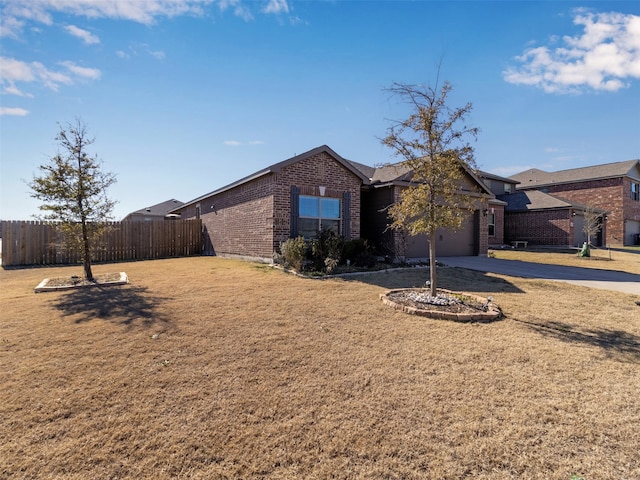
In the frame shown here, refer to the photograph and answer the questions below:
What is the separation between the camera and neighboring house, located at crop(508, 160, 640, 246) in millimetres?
26781

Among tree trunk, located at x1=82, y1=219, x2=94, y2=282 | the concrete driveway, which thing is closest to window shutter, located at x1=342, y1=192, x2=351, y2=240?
the concrete driveway

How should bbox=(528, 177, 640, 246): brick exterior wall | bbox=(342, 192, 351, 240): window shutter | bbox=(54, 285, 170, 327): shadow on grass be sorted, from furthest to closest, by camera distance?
bbox=(528, 177, 640, 246): brick exterior wall
bbox=(342, 192, 351, 240): window shutter
bbox=(54, 285, 170, 327): shadow on grass

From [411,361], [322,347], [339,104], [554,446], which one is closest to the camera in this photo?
[554,446]

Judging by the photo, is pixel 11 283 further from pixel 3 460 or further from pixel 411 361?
pixel 411 361

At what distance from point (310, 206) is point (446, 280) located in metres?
5.22

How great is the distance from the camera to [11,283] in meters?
8.22

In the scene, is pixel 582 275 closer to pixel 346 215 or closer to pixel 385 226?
pixel 385 226

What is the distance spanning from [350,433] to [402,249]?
10.6 meters

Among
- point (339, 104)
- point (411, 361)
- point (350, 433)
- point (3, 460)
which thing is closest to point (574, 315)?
point (411, 361)

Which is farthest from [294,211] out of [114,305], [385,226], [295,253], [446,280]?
[114,305]

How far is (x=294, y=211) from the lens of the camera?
10.7 metres

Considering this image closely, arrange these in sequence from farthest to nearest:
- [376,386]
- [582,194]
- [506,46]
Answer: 1. [582,194]
2. [506,46]
3. [376,386]

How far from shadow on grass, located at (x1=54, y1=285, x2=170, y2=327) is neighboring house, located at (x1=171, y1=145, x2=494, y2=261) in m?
4.74

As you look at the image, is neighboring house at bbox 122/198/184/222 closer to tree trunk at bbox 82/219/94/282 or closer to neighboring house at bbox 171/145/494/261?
neighboring house at bbox 171/145/494/261
